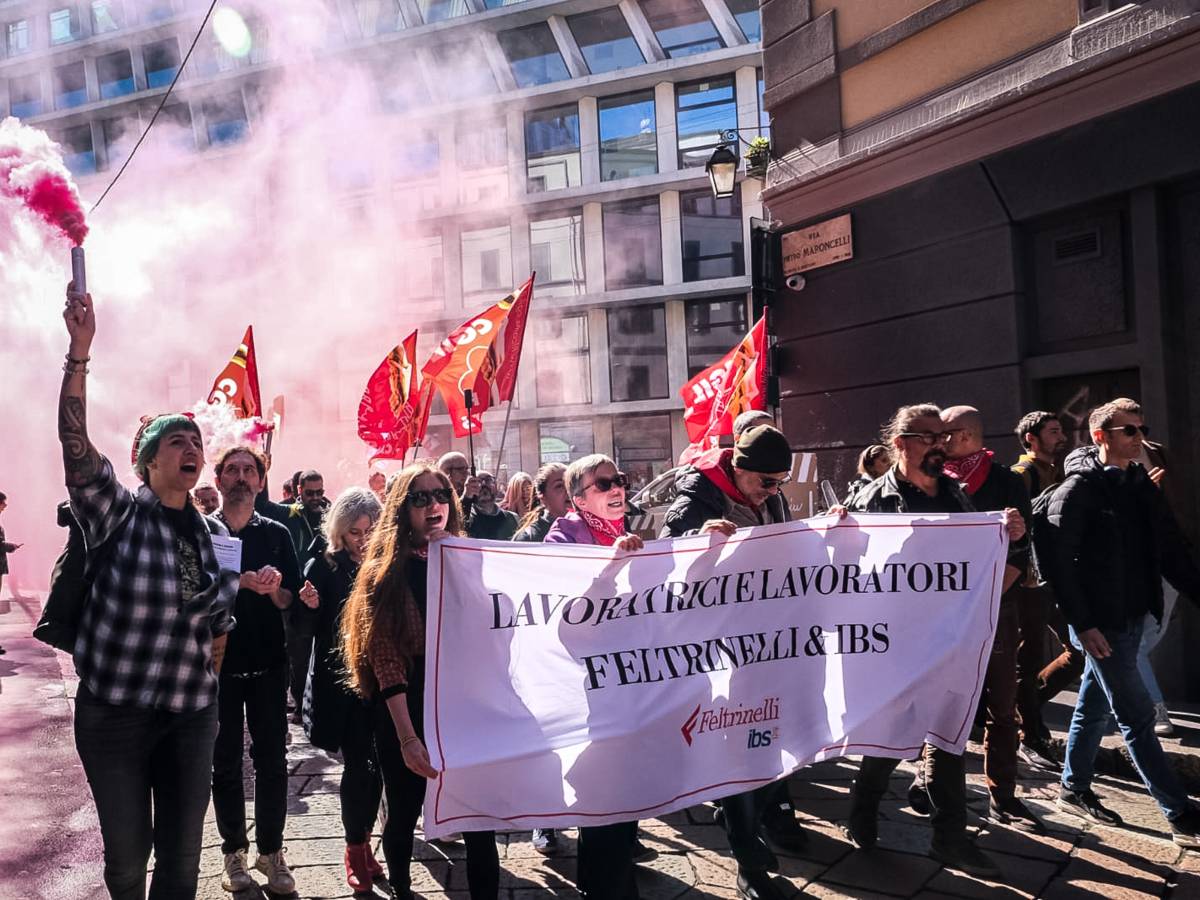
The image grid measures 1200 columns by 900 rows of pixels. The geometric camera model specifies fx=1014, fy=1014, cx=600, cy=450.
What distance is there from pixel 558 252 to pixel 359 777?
25.5 meters

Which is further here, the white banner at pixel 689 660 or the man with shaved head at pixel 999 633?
the man with shaved head at pixel 999 633

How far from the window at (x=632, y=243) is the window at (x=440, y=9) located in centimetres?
705

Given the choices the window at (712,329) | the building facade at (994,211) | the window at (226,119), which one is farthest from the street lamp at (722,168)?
the window at (226,119)

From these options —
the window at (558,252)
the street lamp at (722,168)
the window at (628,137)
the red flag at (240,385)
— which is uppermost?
the window at (628,137)

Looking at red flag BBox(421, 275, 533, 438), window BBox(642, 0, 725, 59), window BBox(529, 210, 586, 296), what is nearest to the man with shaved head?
red flag BBox(421, 275, 533, 438)

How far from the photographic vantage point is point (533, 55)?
28781 mm

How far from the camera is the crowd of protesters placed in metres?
2.99

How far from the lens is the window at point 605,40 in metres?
28.0

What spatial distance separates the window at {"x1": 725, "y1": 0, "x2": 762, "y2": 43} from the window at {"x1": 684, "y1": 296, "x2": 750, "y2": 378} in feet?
22.6

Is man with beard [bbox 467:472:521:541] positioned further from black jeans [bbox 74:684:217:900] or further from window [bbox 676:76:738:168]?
window [bbox 676:76:738:168]

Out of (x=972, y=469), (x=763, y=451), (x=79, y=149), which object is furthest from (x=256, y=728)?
(x=79, y=149)

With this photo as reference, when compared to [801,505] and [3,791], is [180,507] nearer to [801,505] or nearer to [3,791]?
[3,791]

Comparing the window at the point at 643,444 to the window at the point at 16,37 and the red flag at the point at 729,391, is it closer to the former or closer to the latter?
the red flag at the point at 729,391

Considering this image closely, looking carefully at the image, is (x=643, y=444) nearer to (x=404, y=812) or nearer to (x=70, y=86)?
(x=404, y=812)
